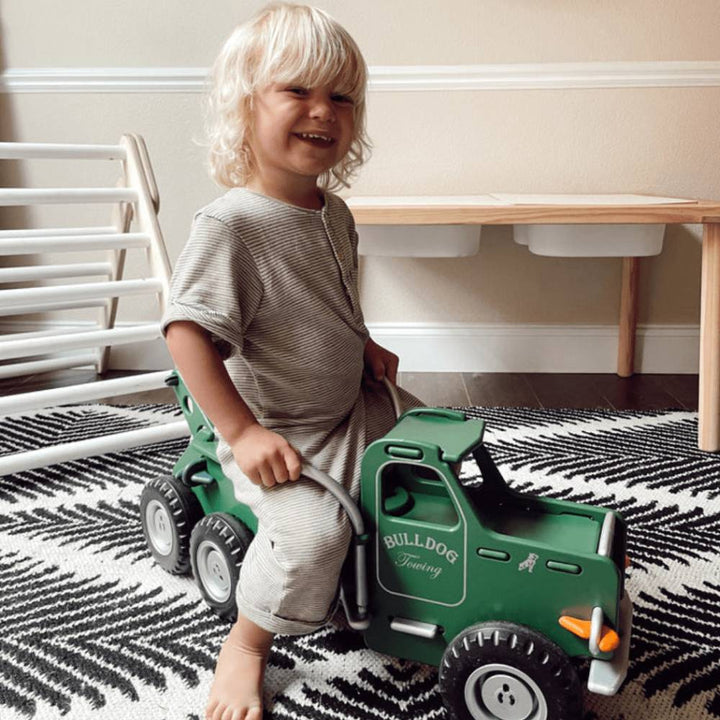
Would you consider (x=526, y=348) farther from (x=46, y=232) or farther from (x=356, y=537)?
(x=356, y=537)

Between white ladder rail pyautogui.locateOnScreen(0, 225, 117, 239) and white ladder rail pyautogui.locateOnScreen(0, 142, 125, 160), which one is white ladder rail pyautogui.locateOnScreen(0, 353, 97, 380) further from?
white ladder rail pyautogui.locateOnScreen(0, 142, 125, 160)

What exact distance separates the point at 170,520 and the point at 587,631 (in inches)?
20.4

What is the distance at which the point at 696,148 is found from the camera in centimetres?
184

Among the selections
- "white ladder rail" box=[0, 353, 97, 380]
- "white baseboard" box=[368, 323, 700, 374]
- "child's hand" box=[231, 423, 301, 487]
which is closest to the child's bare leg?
"child's hand" box=[231, 423, 301, 487]

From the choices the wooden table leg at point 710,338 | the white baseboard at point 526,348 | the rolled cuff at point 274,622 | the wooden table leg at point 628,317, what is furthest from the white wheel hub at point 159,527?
the wooden table leg at point 628,317

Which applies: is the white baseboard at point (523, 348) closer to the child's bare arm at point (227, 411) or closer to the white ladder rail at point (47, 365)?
the white ladder rail at point (47, 365)

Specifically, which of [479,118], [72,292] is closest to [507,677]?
[72,292]

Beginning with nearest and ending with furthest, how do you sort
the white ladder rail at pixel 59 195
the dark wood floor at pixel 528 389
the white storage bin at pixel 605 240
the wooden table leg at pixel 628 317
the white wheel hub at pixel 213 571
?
the white wheel hub at pixel 213 571
the white ladder rail at pixel 59 195
the white storage bin at pixel 605 240
the dark wood floor at pixel 528 389
the wooden table leg at pixel 628 317

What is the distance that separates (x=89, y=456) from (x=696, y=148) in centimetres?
156

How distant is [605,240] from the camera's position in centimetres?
152

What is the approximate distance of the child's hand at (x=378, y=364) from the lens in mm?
929

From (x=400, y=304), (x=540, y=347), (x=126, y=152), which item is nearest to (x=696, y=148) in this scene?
(x=540, y=347)

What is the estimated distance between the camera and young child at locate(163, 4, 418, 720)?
2.36ft

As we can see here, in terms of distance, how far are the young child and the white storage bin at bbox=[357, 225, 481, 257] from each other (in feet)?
2.35
